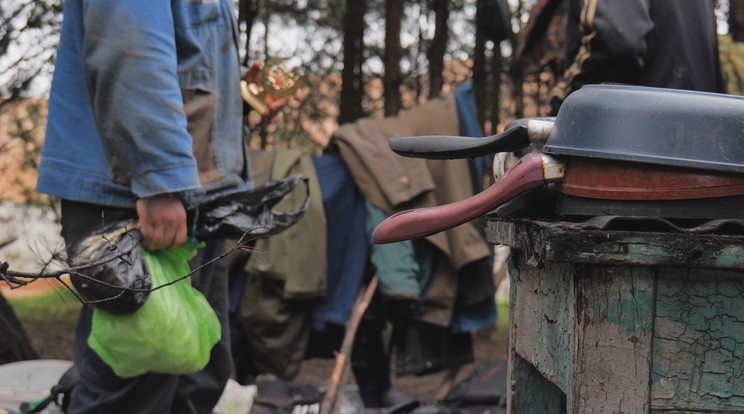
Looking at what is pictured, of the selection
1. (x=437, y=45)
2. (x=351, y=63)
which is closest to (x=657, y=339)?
(x=437, y=45)

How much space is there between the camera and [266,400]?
3.71m

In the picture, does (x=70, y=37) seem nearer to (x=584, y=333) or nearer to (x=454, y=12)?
(x=584, y=333)

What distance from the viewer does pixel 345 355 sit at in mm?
3262

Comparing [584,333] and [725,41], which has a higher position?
[725,41]

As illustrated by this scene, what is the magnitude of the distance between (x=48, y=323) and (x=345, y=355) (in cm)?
507

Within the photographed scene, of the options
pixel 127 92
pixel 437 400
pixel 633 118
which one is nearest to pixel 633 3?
pixel 633 118

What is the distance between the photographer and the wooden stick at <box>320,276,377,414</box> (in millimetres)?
3137

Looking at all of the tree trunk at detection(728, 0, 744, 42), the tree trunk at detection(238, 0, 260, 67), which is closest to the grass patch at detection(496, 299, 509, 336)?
the tree trunk at detection(728, 0, 744, 42)

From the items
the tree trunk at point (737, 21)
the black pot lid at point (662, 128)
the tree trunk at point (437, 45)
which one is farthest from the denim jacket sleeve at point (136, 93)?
the tree trunk at point (737, 21)

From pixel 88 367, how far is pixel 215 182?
2.20ft

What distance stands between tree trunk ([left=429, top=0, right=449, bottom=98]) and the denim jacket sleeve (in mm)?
4014

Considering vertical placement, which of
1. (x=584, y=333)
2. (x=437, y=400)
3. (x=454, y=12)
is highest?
(x=454, y=12)

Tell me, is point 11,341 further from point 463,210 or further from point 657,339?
point 657,339

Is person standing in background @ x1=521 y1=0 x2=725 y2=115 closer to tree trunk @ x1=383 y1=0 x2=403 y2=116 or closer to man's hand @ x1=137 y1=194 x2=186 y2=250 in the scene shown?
man's hand @ x1=137 y1=194 x2=186 y2=250
